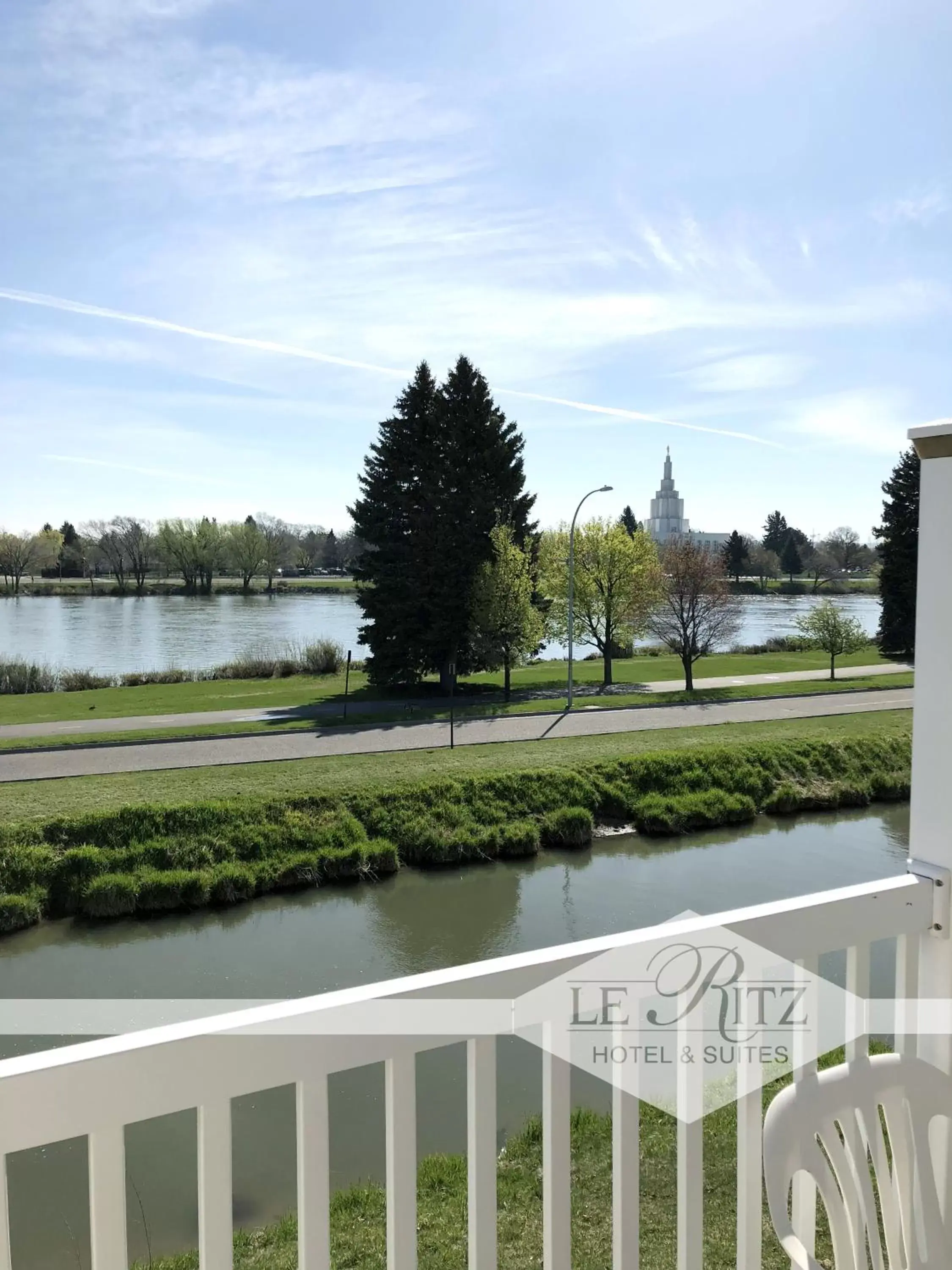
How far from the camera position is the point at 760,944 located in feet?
4.54

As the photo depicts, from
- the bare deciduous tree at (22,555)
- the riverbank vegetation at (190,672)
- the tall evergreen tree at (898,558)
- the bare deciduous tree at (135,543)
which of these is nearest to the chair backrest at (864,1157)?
the riverbank vegetation at (190,672)

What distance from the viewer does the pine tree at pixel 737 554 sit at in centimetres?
5647

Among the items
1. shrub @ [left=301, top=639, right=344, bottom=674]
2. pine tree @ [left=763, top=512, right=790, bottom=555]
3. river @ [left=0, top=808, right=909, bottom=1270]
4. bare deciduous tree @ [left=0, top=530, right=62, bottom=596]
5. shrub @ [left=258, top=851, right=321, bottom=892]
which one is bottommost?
river @ [left=0, top=808, right=909, bottom=1270]

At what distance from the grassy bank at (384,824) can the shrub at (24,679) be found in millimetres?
14960

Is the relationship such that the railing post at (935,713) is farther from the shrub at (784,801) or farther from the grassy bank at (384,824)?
the shrub at (784,801)

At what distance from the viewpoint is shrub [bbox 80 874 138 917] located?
33.2 ft

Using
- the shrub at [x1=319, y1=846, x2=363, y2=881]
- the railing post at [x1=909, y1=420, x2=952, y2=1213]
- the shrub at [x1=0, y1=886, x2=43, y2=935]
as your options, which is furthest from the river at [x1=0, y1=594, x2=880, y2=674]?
the railing post at [x1=909, y1=420, x2=952, y2=1213]

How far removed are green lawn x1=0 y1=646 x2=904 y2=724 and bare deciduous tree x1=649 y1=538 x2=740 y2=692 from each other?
68.5 inches

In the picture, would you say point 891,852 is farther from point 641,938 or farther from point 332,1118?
point 641,938

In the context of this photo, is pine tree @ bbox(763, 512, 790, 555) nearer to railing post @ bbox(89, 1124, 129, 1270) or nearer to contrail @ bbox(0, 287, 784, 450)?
contrail @ bbox(0, 287, 784, 450)

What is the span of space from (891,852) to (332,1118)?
9.55m

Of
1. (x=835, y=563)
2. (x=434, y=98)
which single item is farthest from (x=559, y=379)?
(x=434, y=98)

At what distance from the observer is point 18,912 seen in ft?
32.0

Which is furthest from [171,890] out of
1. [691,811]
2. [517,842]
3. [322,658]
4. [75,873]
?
[322,658]
